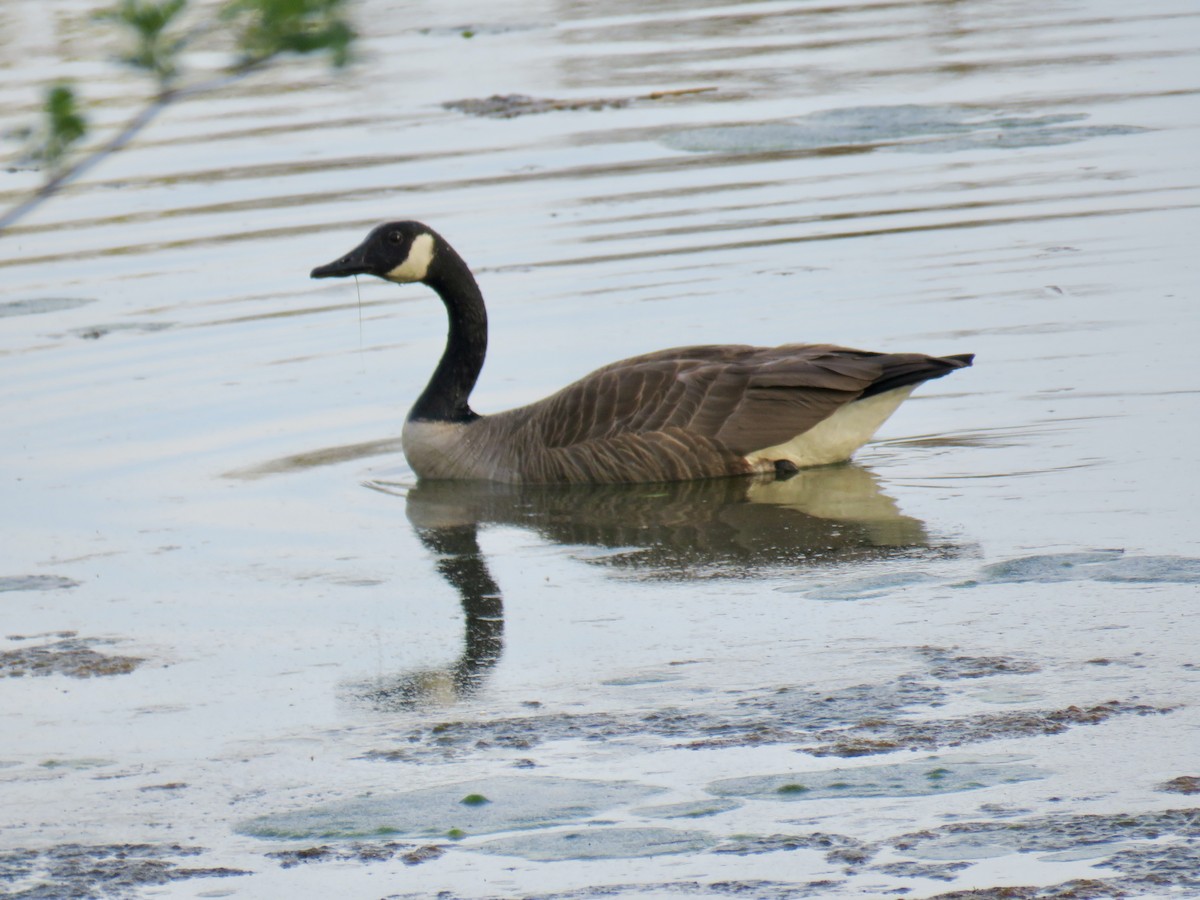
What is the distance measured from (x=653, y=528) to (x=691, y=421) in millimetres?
834

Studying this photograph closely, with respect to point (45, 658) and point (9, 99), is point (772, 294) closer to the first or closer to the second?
point (45, 658)

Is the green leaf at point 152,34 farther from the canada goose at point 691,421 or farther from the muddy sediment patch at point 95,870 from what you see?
the canada goose at point 691,421

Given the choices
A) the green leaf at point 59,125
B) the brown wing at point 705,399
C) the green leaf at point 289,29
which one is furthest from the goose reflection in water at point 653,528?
the green leaf at point 289,29

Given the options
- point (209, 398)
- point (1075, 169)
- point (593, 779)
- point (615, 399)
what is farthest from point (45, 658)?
point (1075, 169)

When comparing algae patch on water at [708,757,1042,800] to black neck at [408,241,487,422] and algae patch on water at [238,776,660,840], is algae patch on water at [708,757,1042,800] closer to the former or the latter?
algae patch on water at [238,776,660,840]

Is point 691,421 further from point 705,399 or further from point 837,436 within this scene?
point 837,436

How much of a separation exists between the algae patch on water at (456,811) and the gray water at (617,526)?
17 mm

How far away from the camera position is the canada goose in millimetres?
8820

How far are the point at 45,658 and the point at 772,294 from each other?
5915 millimetres

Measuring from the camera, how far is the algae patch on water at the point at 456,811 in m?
5.01

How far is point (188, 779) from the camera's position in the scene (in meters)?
5.54

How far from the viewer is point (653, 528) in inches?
325

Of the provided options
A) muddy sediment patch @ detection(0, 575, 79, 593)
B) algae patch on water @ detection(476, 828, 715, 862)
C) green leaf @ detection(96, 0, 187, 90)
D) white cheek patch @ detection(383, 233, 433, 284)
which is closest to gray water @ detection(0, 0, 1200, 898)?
algae patch on water @ detection(476, 828, 715, 862)

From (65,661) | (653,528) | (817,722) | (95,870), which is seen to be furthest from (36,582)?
(817,722)
